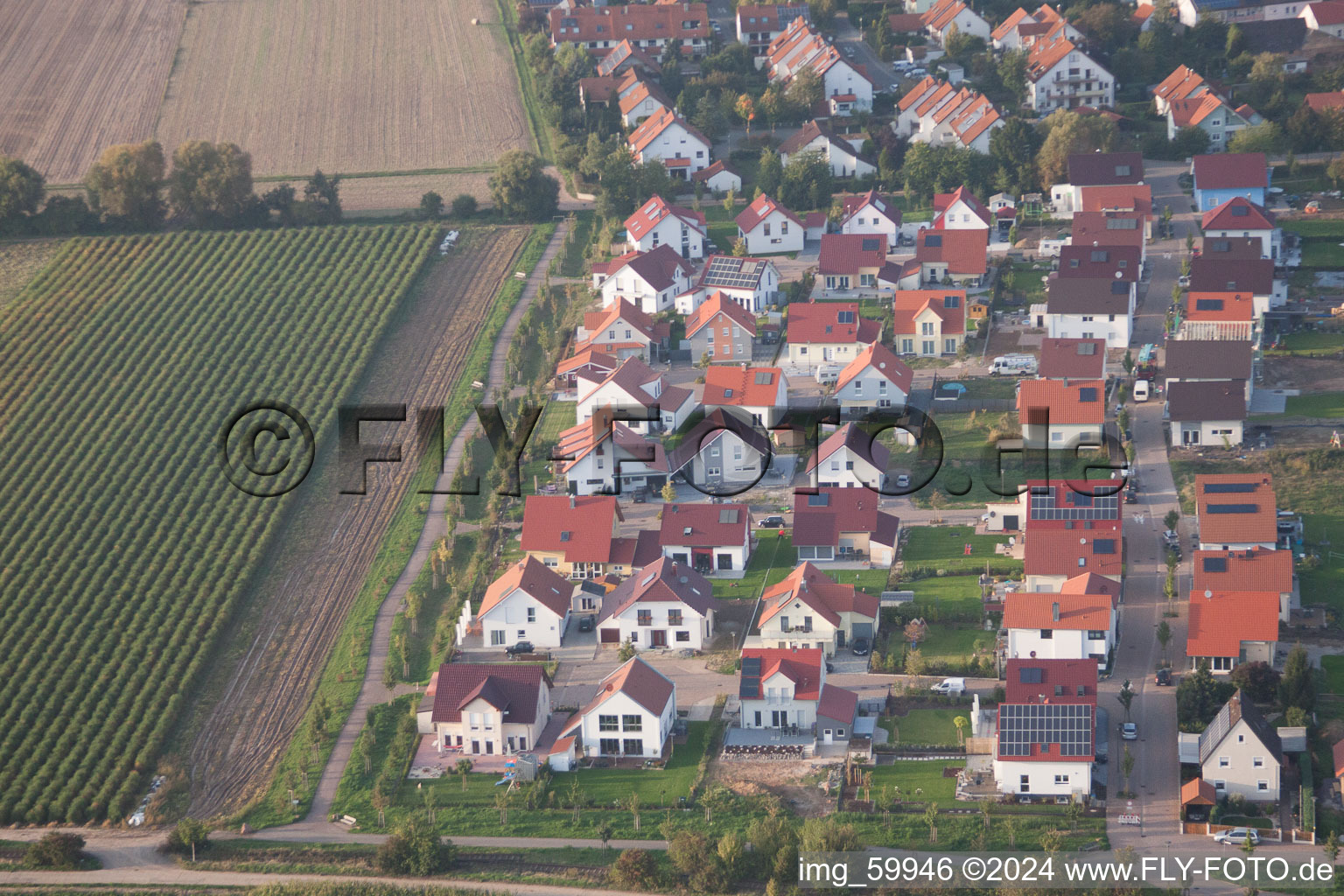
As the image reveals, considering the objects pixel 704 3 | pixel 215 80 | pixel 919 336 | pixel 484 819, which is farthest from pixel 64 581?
pixel 704 3

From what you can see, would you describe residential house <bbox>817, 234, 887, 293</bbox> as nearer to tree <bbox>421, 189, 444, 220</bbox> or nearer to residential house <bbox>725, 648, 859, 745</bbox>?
tree <bbox>421, 189, 444, 220</bbox>

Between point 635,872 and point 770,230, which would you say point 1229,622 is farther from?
point 770,230

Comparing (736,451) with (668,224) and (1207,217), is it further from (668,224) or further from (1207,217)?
(1207,217)

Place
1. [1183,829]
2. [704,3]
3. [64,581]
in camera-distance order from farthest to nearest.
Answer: [704,3]
[64,581]
[1183,829]

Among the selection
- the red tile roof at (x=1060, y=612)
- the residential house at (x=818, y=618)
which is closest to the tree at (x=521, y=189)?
the residential house at (x=818, y=618)

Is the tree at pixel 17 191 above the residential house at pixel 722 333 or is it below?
above

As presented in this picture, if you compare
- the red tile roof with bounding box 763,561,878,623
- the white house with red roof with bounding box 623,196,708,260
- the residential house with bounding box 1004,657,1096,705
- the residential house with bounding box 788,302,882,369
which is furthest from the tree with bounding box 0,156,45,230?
the residential house with bounding box 1004,657,1096,705

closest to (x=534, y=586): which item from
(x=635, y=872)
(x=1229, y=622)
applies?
(x=635, y=872)

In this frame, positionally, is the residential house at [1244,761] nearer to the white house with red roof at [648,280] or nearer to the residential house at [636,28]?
the white house with red roof at [648,280]
